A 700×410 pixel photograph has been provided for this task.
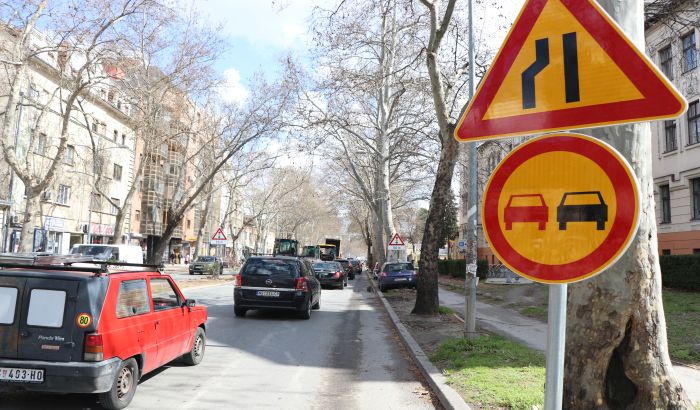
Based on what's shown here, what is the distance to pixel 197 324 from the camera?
7.85 metres

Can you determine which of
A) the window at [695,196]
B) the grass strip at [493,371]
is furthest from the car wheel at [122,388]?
the window at [695,196]

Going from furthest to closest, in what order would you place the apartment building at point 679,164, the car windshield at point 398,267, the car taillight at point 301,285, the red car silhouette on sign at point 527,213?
the car windshield at point 398,267, the apartment building at point 679,164, the car taillight at point 301,285, the red car silhouette on sign at point 527,213

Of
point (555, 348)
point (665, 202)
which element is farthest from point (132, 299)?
point (665, 202)

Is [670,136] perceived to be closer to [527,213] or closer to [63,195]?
[527,213]

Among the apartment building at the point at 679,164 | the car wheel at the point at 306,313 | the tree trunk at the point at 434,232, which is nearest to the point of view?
the tree trunk at the point at 434,232

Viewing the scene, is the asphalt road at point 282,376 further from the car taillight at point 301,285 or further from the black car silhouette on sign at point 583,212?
the black car silhouette on sign at point 583,212

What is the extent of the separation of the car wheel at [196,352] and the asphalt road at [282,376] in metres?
0.11

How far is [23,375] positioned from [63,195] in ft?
114

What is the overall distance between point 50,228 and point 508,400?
35.1 m

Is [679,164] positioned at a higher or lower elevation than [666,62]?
lower

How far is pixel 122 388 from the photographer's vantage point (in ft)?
18.1

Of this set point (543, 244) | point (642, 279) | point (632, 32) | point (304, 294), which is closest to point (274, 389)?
point (642, 279)

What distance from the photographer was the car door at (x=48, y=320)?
200 inches

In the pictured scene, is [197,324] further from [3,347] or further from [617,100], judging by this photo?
[617,100]
